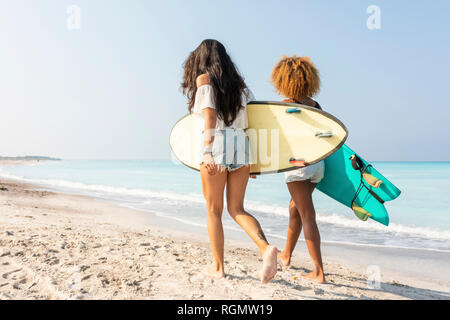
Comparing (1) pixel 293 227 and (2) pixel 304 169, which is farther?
(1) pixel 293 227

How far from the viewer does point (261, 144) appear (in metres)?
2.45

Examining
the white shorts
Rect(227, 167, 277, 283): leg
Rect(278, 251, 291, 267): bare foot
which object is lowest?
Rect(278, 251, 291, 267): bare foot

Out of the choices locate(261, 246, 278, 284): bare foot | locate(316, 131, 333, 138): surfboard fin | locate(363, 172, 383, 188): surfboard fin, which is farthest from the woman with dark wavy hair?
locate(363, 172, 383, 188): surfboard fin

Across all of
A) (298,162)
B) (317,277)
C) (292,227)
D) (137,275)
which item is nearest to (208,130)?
(298,162)

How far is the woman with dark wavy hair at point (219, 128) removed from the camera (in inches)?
84.3

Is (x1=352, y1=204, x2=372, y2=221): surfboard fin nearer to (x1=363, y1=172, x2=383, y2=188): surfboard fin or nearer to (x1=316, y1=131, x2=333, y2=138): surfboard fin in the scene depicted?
(x1=363, y1=172, x2=383, y2=188): surfboard fin

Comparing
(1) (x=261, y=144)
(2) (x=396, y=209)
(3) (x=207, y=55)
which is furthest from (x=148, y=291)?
(2) (x=396, y=209)

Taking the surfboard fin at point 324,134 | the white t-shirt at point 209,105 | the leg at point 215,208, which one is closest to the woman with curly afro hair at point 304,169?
the surfboard fin at point 324,134

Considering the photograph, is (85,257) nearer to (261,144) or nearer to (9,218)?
(261,144)

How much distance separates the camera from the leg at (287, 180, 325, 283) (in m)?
2.57

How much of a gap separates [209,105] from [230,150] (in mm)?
317

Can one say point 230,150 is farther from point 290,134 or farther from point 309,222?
point 309,222

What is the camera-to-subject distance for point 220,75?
2.16 m

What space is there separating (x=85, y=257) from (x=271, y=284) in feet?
5.06
